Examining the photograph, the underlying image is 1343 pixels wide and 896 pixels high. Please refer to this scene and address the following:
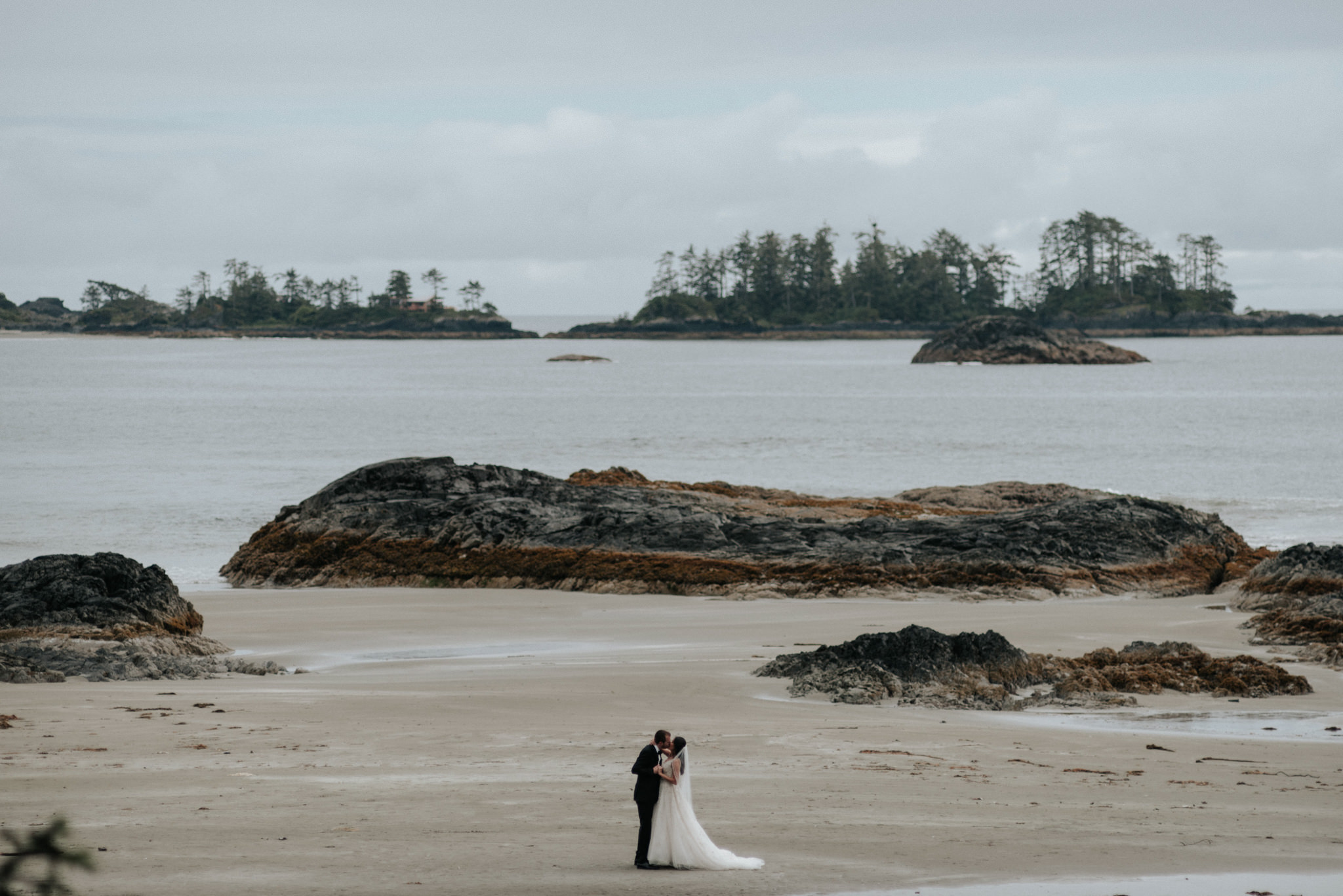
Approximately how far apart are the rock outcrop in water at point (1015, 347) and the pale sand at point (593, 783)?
4928 inches

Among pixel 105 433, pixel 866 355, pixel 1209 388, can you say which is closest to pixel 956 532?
pixel 105 433

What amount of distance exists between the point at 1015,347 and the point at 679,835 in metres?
134

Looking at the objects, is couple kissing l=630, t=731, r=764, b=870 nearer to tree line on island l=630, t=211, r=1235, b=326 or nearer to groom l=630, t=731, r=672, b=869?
groom l=630, t=731, r=672, b=869

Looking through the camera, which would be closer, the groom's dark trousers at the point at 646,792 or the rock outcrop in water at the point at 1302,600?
the groom's dark trousers at the point at 646,792

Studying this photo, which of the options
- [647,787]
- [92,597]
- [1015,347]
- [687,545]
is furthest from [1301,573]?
[1015,347]

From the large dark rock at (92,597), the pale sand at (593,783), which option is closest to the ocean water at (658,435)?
the large dark rock at (92,597)

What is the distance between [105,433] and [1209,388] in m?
76.4

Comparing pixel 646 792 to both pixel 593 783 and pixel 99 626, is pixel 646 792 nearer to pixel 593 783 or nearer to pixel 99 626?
pixel 593 783

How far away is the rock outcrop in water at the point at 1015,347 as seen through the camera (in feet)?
439

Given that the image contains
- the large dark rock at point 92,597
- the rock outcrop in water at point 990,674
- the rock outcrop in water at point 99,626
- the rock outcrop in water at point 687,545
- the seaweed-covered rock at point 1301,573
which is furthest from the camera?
the rock outcrop in water at point 687,545

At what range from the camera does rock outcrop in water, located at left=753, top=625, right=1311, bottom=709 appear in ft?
40.4

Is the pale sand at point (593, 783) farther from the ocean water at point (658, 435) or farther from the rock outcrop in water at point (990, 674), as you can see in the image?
the ocean water at point (658, 435)

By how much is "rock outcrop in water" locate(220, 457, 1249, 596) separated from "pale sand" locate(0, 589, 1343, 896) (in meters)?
4.68

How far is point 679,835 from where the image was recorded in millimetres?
7117
